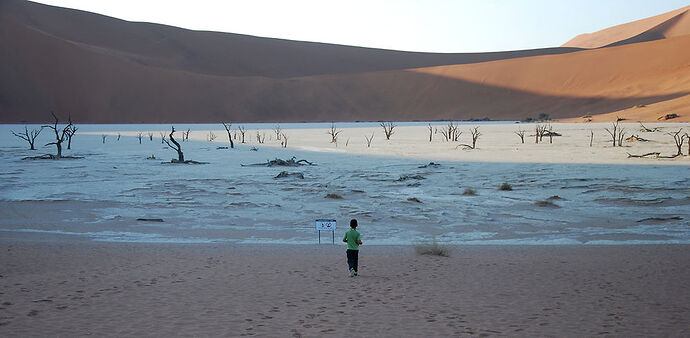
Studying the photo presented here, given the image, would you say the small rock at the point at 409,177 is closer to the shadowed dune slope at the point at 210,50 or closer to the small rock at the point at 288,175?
the small rock at the point at 288,175

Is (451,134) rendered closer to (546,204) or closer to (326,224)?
(546,204)

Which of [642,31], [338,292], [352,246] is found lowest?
[338,292]

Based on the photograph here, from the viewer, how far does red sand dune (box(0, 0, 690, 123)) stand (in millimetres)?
69562

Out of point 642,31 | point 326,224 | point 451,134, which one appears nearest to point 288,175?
point 326,224

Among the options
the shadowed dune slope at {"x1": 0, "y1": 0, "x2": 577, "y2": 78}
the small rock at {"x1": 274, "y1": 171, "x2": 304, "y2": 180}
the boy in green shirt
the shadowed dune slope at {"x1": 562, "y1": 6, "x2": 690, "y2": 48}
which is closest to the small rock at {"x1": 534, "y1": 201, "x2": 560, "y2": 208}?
the small rock at {"x1": 274, "y1": 171, "x2": 304, "y2": 180}

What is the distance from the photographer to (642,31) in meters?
156

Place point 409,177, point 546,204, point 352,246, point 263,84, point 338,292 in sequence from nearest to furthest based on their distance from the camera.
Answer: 1. point 338,292
2. point 352,246
3. point 546,204
4. point 409,177
5. point 263,84

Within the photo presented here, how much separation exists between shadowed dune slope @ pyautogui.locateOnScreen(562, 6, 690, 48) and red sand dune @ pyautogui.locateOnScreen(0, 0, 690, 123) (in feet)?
177

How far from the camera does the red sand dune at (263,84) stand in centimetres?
6956

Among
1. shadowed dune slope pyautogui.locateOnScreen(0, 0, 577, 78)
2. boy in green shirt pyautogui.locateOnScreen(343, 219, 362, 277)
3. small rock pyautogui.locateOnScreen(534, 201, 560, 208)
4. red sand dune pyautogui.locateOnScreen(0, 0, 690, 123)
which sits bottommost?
small rock pyautogui.locateOnScreen(534, 201, 560, 208)

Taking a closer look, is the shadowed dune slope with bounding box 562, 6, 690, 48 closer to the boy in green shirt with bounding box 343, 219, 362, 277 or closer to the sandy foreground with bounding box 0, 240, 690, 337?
the sandy foreground with bounding box 0, 240, 690, 337

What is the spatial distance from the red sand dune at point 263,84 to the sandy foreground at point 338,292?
190 ft

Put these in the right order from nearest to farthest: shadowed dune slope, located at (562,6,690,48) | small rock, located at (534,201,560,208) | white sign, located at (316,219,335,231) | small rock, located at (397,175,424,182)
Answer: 1. white sign, located at (316,219,335,231)
2. small rock, located at (534,201,560,208)
3. small rock, located at (397,175,424,182)
4. shadowed dune slope, located at (562,6,690,48)

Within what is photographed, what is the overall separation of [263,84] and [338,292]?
8096cm
